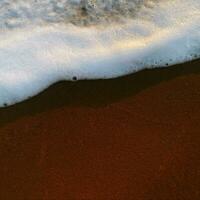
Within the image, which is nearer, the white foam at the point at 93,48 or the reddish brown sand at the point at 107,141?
the reddish brown sand at the point at 107,141

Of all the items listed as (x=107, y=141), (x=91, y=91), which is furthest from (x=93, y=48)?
(x=107, y=141)

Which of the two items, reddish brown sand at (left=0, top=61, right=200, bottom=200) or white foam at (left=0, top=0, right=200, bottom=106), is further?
white foam at (left=0, top=0, right=200, bottom=106)

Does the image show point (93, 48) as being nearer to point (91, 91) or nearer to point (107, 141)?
point (91, 91)

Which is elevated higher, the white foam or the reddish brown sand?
the white foam

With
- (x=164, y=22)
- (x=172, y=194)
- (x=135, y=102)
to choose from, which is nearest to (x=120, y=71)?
(x=135, y=102)

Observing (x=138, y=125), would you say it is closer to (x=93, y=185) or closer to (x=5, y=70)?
(x=93, y=185)
